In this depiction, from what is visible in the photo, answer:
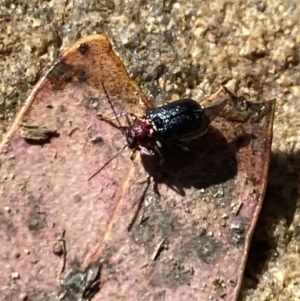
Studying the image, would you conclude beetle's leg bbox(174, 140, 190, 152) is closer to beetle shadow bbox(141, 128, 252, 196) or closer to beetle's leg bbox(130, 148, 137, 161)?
beetle shadow bbox(141, 128, 252, 196)

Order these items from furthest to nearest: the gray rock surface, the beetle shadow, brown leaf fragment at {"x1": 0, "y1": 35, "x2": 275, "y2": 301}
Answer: the gray rock surface → the beetle shadow → brown leaf fragment at {"x1": 0, "y1": 35, "x2": 275, "y2": 301}

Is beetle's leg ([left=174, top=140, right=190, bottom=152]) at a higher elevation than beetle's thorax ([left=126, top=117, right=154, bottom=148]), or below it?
below

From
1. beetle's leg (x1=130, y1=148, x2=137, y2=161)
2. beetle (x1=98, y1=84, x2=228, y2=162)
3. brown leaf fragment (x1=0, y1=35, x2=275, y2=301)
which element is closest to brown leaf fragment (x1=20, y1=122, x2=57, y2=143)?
brown leaf fragment (x1=0, y1=35, x2=275, y2=301)

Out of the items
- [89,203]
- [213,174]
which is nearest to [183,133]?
[213,174]

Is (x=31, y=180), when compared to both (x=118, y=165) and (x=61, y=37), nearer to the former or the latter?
(x=118, y=165)

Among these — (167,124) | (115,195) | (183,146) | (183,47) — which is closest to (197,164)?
(183,146)

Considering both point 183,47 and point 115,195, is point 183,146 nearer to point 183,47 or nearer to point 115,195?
point 115,195

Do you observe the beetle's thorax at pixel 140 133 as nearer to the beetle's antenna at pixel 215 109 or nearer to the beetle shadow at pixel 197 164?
the beetle shadow at pixel 197 164

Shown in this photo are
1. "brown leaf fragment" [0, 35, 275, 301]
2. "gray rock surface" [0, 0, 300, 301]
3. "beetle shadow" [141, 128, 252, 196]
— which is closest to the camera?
"brown leaf fragment" [0, 35, 275, 301]
